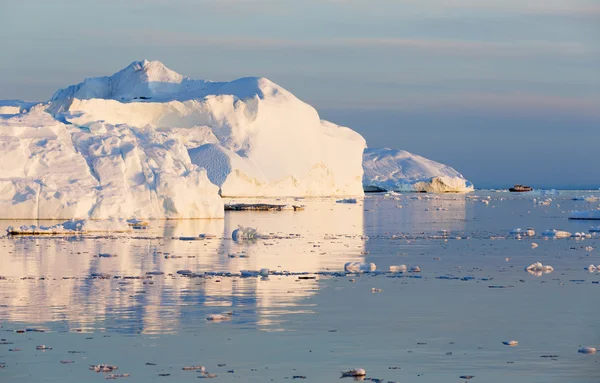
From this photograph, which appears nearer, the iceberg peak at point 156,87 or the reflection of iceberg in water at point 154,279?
the reflection of iceberg in water at point 154,279

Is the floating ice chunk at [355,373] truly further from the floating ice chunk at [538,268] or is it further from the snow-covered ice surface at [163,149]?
the snow-covered ice surface at [163,149]

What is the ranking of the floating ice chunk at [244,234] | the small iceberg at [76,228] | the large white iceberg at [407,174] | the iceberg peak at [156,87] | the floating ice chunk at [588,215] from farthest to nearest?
the large white iceberg at [407,174]
the iceberg peak at [156,87]
the floating ice chunk at [588,215]
the floating ice chunk at [244,234]
the small iceberg at [76,228]

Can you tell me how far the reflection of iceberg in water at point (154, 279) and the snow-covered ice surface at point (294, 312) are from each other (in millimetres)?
29

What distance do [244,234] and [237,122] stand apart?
3254 centimetres

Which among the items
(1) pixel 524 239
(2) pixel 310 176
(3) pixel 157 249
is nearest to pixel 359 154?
(2) pixel 310 176

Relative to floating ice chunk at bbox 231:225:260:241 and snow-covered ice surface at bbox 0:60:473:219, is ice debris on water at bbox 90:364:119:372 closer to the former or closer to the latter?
floating ice chunk at bbox 231:225:260:241

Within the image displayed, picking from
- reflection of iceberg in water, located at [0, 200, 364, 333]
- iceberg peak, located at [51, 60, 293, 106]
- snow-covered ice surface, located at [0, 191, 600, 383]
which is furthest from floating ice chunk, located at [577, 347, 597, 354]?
iceberg peak, located at [51, 60, 293, 106]

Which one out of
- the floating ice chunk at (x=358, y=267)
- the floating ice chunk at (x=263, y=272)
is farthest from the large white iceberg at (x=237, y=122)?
the floating ice chunk at (x=263, y=272)

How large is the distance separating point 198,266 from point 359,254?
3993mm

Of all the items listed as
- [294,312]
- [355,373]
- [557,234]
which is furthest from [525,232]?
[355,373]

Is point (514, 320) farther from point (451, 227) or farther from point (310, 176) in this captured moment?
point (310, 176)

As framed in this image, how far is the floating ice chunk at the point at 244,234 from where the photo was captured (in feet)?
73.4

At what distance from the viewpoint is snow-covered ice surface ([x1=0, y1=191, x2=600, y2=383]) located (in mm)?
7691

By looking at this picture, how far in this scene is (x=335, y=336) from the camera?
903 centimetres
